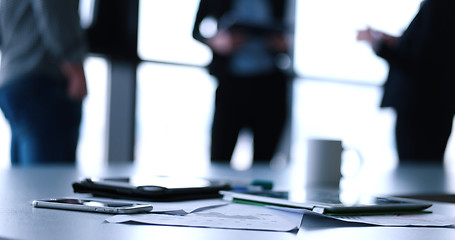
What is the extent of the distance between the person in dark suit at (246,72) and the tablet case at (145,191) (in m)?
1.94

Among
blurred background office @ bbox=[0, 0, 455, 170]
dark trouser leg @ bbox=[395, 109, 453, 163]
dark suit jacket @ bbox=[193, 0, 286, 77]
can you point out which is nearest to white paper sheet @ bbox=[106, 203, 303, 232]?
blurred background office @ bbox=[0, 0, 455, 170]

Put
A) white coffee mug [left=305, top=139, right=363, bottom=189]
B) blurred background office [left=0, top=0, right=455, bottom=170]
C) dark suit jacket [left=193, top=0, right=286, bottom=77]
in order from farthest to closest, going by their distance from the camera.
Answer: blurred background office [left=0, top=0, right=455, bottom=170] < dark suit jacket [left=193, top=0, right=286, bottom=77] < white coffee mug [left=305, top=139, right=363, bottom=189]

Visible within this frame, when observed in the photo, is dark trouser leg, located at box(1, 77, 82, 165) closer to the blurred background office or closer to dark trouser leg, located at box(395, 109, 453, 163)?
the blurred background office

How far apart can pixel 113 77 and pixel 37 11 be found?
5.09 feet

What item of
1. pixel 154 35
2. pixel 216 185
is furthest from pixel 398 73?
pixel 216 185

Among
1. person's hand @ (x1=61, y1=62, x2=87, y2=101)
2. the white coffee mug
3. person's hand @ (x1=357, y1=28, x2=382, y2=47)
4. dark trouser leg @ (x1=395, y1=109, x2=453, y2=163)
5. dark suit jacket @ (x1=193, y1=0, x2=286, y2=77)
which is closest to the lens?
the white coffee mug

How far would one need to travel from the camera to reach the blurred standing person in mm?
1723

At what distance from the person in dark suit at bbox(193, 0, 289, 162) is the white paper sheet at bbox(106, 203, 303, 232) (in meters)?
2.08

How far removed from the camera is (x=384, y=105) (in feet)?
8.84

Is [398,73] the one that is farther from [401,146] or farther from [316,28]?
[316,28]

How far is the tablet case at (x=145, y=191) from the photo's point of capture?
28.7 inches

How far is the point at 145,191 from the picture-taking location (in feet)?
2.38

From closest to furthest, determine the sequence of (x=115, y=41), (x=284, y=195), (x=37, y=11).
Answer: (x=284, y=195) < (x=37, y=11) < (x=115, y=41)

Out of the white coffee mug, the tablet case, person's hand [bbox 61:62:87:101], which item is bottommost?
the tablet case
